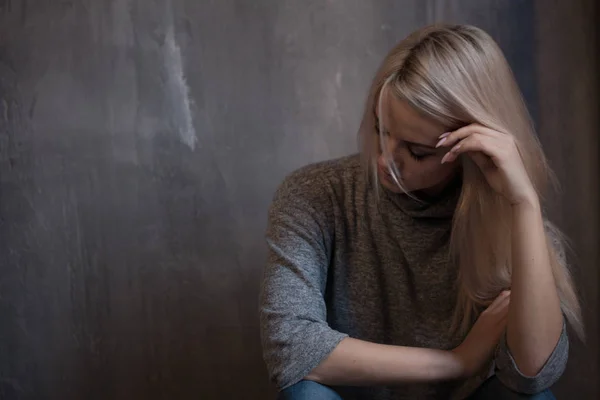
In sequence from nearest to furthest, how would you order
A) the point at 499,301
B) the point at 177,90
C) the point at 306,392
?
the point at 306,392 < the point at 499,301 < the point at 177,90

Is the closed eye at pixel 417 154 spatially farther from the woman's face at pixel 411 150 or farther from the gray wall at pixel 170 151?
the gray wall at pixel 170 151

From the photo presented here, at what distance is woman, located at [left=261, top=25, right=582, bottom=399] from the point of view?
0.98 metres

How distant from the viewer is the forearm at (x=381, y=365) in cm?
98

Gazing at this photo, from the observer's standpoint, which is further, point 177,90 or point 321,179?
point 177,90

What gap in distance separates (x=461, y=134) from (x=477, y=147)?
3 cm

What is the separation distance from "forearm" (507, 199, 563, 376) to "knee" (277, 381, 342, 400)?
0.30 metres

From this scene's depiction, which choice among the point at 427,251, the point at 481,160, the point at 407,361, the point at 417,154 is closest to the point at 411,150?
the point at 417,154

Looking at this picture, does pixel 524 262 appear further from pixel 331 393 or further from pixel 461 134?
pixel 331 393

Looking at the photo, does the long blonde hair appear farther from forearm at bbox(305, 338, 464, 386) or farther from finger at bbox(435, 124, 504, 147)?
forearm at bbox(305, 338, 464, 386)

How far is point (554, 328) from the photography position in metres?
1.01

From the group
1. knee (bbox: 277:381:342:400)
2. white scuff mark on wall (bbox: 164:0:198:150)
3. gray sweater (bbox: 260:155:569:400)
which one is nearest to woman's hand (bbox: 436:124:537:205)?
gray sweater (bbox: 260:155:569:400)

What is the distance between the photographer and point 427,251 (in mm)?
1146

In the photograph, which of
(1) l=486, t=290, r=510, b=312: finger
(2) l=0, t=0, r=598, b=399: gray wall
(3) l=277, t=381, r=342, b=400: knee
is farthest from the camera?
(2) l=0, t=0, r=598, b=399: gray wall

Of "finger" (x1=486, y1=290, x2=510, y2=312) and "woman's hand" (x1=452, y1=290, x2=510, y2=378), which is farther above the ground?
"finger" (x1=486, y1=290, x2=510, y2=312)
